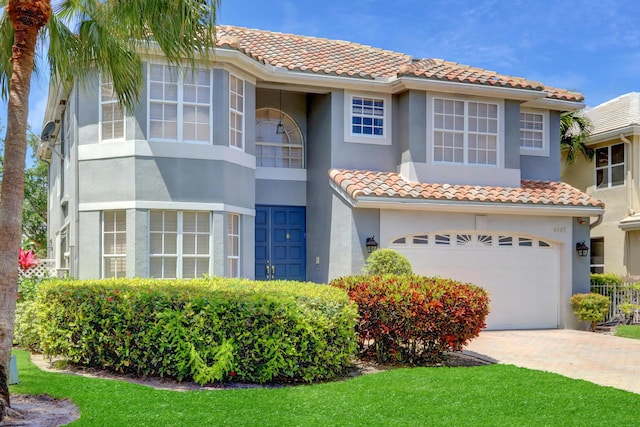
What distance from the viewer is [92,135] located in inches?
574

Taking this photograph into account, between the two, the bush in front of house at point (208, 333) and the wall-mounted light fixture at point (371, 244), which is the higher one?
the wall-mounted light fixture at point (371, 244)

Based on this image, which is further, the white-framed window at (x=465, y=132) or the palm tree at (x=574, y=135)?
the palm tree at (x=574, y=135)

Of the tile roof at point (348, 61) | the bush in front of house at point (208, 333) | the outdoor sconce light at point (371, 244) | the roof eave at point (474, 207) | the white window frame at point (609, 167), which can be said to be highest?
the tile roof at point (348, 61)

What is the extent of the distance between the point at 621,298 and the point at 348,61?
10.3 m

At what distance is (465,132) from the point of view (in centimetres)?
1748

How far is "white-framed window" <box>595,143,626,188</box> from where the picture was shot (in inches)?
882

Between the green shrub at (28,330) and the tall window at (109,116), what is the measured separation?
159 inches

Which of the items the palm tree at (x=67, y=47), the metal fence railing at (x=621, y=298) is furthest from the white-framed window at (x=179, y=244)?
the metal fence railing at (x=621, y=298)

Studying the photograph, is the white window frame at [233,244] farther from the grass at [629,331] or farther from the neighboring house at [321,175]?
the grass at [629,331]

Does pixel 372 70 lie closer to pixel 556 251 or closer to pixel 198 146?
pixel 198 146

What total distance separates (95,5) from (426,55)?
1312 centimetres

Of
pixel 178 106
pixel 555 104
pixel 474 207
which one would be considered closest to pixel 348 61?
pixel 474 207

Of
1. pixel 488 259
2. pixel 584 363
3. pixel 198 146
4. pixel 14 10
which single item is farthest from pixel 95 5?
pixel 488 259

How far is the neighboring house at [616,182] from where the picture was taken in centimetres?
2172
